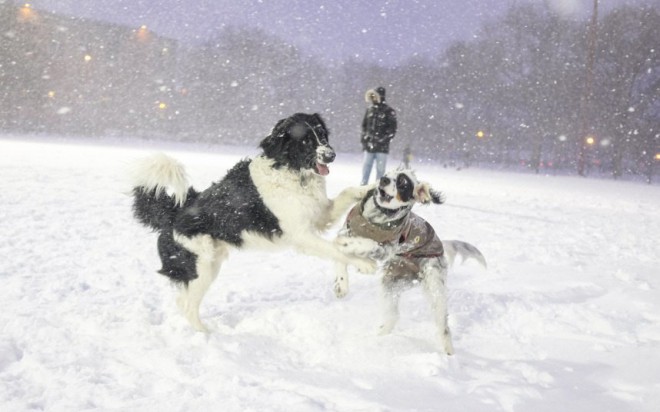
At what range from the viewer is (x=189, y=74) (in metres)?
47.8

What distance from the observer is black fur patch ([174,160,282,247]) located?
3473mm

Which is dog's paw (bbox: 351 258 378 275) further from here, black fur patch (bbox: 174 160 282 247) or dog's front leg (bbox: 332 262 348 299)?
black fur patch (bbox: 174 160 282 247)

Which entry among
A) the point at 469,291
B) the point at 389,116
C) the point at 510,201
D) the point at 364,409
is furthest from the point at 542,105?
the point at 364,409

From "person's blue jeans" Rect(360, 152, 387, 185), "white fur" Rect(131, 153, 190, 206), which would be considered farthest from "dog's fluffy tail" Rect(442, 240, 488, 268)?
"person's blue jeans" Rect(360, 152, 387, 185)

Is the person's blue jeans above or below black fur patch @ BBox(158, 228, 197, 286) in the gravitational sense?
above

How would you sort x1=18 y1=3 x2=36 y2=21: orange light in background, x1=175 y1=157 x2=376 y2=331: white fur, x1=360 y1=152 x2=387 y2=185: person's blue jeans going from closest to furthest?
x1=175 y1=157 x2=376 y2=331: white fur, x1=360 y1=152 x2=387 y2=185: person's blue jeans, x1=18 y1=3 x2=36 y2=21: orange light in background

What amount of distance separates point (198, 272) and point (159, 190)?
0.64 metres

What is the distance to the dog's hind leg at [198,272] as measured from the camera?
349cm

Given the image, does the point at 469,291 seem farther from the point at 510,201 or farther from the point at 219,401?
the point at 510,201

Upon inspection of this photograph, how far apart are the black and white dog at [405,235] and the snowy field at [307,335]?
36 centimetres

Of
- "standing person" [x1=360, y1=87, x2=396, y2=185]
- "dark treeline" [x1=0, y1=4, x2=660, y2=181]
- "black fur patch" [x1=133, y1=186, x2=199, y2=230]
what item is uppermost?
"dark treeline" [x1=0, y1=4, x2=660, y2=181]

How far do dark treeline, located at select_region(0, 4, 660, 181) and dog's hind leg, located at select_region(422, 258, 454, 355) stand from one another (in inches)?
925

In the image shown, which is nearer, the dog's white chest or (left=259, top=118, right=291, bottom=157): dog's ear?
the dog's white chest

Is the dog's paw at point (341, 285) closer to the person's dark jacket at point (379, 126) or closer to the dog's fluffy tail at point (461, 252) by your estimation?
the dog's fluffy tail at point (461, 252)
